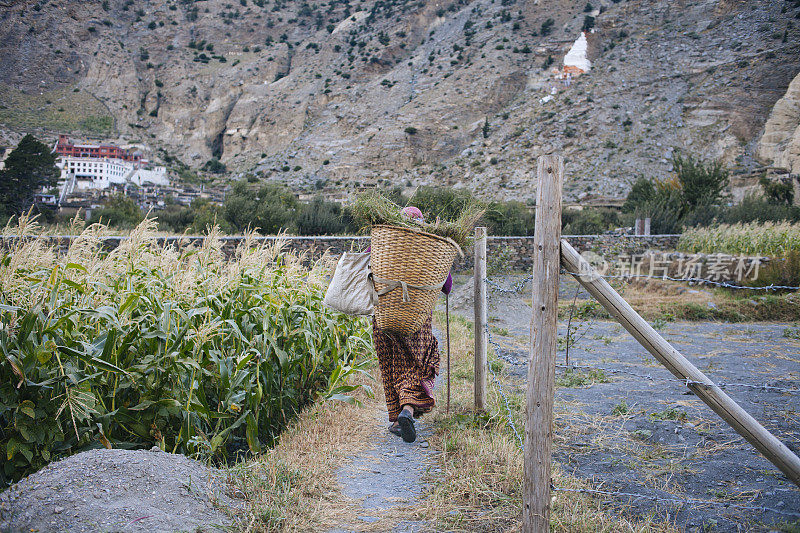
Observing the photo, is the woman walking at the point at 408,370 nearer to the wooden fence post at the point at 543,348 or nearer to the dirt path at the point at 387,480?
the dirt path at the point at 387,480

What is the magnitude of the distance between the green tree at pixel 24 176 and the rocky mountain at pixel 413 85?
22.6 m

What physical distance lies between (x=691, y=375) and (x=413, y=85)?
59347 millimetres

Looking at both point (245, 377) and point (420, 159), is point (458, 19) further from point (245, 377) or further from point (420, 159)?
point (245, 377)

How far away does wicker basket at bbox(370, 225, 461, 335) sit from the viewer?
3.13 meters

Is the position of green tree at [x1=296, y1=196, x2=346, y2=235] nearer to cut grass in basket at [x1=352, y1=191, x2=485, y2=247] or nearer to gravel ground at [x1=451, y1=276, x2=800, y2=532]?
gravel ground at [x1=451, y1=276, x2=800, y2=532]

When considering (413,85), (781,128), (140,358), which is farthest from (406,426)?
(413,85)

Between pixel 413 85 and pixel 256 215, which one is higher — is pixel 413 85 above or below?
above

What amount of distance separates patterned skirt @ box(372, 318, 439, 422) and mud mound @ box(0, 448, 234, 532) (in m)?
1.48

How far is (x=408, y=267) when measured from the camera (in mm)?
3139

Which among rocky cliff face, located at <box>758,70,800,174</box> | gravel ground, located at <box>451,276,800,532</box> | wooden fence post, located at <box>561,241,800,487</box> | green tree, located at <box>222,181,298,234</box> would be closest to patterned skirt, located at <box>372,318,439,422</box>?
gravel ground, located at <box>451,276,800,532</box>

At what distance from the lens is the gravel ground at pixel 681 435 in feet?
8.75

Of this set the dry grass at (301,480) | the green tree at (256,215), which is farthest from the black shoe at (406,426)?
the green tree at (256,215)

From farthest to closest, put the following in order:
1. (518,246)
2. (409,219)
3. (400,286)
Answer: (518,246) < (409,219) < (400,286)

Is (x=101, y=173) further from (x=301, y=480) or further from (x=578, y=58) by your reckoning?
(x=301, y=480)
